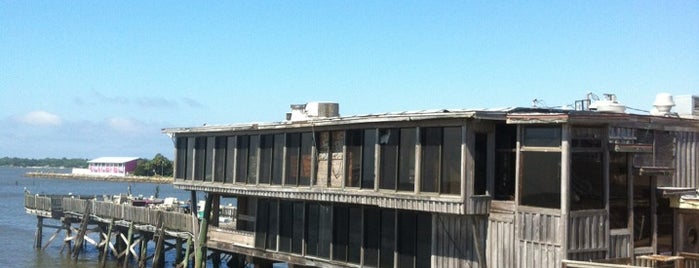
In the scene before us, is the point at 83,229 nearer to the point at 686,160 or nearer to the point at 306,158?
the point at 306,158

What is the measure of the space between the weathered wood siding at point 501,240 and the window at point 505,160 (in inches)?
26.4

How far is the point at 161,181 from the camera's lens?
17775cm

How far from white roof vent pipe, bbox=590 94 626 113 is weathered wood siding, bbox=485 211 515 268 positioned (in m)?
5.16

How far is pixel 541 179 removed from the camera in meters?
17.0

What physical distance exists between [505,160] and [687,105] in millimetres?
8432

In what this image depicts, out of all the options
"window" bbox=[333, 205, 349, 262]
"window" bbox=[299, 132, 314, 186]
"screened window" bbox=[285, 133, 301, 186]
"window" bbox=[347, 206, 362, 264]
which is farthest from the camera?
"screened window" bbox=[285, 133, 301, 186]

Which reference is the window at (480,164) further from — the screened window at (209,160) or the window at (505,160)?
the screened window at (209,160)

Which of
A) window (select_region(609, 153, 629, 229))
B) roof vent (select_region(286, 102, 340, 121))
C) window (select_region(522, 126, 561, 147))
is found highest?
roof vent (select_region(286, 102, 340, 121))

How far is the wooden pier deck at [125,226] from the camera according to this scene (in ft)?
114

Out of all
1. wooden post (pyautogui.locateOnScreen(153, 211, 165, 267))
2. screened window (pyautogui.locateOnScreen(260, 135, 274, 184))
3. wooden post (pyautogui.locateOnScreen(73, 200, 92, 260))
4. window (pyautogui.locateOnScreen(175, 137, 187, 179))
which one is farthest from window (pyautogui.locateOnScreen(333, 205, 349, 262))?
wooden post (pyautogui.locateOnScreen(73, 200, 92, 260))

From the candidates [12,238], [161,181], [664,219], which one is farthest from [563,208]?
[161,181]

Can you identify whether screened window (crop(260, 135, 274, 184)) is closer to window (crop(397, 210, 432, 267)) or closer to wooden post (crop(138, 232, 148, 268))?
window (crop(397, 210, 432, 267))

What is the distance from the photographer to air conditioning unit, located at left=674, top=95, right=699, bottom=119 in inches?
905

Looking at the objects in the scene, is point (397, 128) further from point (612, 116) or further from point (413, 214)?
point (612, 116)
